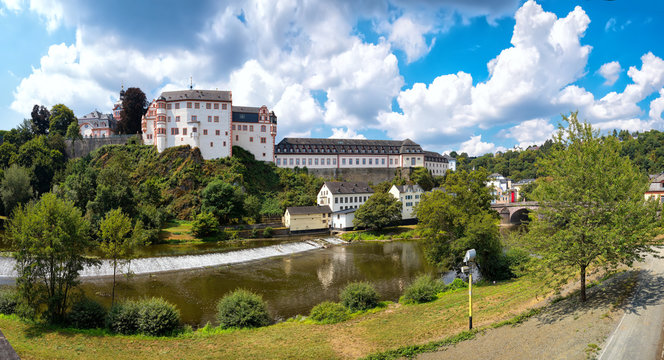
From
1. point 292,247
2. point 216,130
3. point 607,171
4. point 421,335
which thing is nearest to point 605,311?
point 607,171

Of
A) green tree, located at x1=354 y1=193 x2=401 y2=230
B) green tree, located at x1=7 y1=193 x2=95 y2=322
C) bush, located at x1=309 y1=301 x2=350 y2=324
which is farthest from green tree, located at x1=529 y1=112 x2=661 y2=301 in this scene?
green tree, located at x1=354 y1=193 x2=401 y2=230

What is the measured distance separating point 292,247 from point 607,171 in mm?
33176

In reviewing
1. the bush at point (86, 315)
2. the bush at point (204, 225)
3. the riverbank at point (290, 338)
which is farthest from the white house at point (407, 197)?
the bush at point (86, 315)

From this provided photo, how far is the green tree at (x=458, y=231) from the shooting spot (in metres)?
22.9

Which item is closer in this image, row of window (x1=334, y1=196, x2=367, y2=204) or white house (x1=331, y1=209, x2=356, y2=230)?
white house (x1=331, y1=209, x2=356, y2=230)

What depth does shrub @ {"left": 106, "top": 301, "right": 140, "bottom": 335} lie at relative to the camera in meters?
15.3

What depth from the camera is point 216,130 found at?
63844mm

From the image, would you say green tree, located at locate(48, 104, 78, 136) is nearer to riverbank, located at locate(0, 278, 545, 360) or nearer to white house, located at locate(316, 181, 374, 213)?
white house, located at locate(316, 181, 374, 213)

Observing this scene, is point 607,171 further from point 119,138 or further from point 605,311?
point 119,138

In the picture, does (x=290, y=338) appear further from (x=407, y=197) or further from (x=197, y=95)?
(x=197, y=95)

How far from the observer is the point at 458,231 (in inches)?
979

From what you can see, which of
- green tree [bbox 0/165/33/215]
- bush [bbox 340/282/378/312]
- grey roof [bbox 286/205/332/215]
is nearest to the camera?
bush [bbox 340/282/378/312]

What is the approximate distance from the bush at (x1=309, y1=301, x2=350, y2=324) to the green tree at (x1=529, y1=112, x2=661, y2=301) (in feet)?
30.6

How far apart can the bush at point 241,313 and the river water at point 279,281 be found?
235cm
